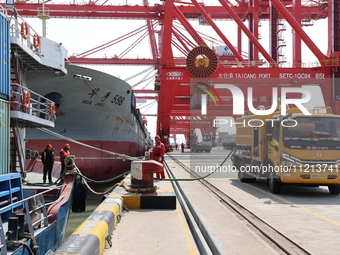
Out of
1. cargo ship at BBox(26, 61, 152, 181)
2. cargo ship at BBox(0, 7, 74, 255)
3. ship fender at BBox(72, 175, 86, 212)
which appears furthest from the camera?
cargo ship at BBox(26, 61, 152, 181)

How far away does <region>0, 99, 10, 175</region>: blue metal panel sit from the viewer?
9.80 metres

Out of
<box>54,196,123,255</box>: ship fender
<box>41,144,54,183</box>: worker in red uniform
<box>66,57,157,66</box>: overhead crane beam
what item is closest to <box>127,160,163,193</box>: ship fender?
<box>54,196,123,255</box>: ship fender

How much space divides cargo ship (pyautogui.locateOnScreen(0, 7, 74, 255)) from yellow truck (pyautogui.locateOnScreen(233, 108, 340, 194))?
5.96 metres

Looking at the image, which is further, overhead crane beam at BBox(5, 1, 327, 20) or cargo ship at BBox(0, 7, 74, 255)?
overhead crane beam at BBox(5, 1, 327, 20)

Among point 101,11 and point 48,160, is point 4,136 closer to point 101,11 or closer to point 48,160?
point 48,160

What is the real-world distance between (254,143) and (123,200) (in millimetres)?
6596

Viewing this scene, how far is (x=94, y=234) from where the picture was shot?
5250mm

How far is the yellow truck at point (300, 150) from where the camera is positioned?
11281 mm

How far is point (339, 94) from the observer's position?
33.1m

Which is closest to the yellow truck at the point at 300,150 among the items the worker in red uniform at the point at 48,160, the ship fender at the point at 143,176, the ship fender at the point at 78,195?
the ship fender at the point at 143,176

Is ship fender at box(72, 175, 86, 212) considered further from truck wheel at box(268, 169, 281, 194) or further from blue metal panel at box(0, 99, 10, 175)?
truck wheel at box(268, 169, 281, 194)

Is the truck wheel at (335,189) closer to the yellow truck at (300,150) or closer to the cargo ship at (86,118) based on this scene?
the yellow truck at (300,150)

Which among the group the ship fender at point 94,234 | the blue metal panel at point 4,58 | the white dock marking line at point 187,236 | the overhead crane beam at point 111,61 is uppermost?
the overhead crane beam at point 111,61

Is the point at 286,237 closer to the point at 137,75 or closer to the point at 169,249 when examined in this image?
the point at 169,249
